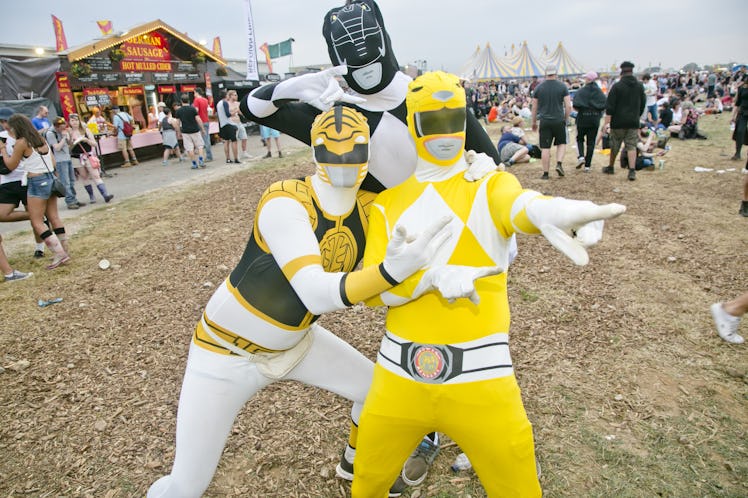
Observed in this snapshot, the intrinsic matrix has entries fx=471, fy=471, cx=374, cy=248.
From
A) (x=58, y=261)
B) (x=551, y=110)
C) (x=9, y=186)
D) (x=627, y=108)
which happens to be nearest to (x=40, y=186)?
(x=9, y=186)

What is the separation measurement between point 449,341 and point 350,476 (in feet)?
4.31

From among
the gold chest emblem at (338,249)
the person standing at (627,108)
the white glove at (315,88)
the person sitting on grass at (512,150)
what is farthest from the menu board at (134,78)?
the gold chest emblem at (338,249)

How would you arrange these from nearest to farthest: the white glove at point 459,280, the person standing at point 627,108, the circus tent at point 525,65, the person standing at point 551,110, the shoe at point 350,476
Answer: the white glove at point 459,280
the shoe at point 350,476
the person standing at point 627,108
the person standing at point 551,110
the circus tent at point 525,65

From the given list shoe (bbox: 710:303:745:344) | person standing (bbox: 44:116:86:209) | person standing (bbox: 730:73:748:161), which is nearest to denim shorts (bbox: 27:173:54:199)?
person standing (bbox: 44:116:86:209)

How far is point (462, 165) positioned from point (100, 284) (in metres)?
5.09

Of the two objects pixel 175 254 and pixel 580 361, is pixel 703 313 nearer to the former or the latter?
pixel 580 361

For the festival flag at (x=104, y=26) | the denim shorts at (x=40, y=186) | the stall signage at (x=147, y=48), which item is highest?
the festival flag at (x=104, y=26)

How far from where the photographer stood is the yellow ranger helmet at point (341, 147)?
1.87 metres

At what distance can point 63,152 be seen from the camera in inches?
321

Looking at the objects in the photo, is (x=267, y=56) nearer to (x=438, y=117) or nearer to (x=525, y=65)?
(x=525, y=65)

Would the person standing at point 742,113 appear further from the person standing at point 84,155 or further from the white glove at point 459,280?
the person standing at point 84,155

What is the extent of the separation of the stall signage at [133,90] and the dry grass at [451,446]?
10.0 metres

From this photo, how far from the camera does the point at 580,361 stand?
362 centimetres

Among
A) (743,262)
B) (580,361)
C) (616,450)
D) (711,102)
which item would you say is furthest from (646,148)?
(711,102)
